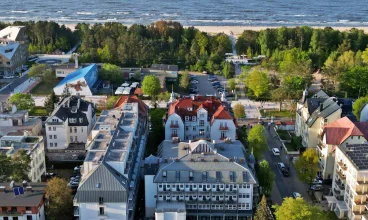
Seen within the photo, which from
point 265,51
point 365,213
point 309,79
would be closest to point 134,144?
point 365,213

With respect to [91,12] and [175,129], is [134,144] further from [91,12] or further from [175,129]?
[91,12]

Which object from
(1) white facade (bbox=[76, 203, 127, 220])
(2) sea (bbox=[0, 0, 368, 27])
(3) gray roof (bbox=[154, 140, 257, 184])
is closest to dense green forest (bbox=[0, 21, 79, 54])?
(2) sea (bbox=[0, 0, 368, 27])

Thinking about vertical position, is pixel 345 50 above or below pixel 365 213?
above

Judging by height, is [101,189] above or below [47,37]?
below

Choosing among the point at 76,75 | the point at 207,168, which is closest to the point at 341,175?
the point at 207,168

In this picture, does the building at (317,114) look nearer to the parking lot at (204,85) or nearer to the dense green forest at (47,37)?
the parking lot at (204,85)

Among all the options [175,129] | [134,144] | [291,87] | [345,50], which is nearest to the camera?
[134,144]

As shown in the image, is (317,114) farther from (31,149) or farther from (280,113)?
(31,149)
